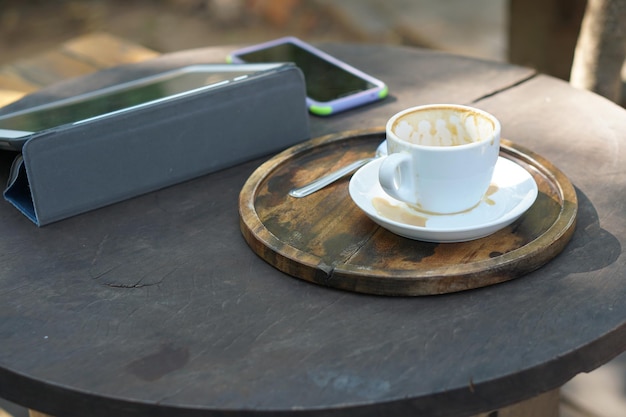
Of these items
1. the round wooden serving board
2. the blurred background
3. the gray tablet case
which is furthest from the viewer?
the blurred background

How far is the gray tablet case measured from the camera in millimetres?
1024

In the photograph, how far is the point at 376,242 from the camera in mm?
935

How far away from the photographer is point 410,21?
159 inches

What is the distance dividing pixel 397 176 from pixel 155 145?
13.9 inches

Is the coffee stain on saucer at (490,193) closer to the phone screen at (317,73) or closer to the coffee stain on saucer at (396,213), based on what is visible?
the coffee stain on saucer at (396,213)

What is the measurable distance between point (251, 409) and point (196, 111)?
504 millimetres

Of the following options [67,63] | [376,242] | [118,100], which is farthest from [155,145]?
[67,63]

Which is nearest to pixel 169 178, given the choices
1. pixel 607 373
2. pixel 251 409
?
pixel 251 409

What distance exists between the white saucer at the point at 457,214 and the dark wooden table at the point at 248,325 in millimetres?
68

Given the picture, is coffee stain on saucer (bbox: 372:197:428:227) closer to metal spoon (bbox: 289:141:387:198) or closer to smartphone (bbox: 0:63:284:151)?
metal spoon (bbox: 289:141:387:198)

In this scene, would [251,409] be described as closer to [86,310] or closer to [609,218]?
[86,310]

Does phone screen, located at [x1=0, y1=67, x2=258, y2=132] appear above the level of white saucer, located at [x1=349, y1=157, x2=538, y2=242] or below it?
above

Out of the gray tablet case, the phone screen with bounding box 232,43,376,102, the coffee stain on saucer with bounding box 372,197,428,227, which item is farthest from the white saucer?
the phone screen with bounding box 232,43,376,102

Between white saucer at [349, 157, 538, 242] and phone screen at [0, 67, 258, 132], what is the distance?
→ 31cm
